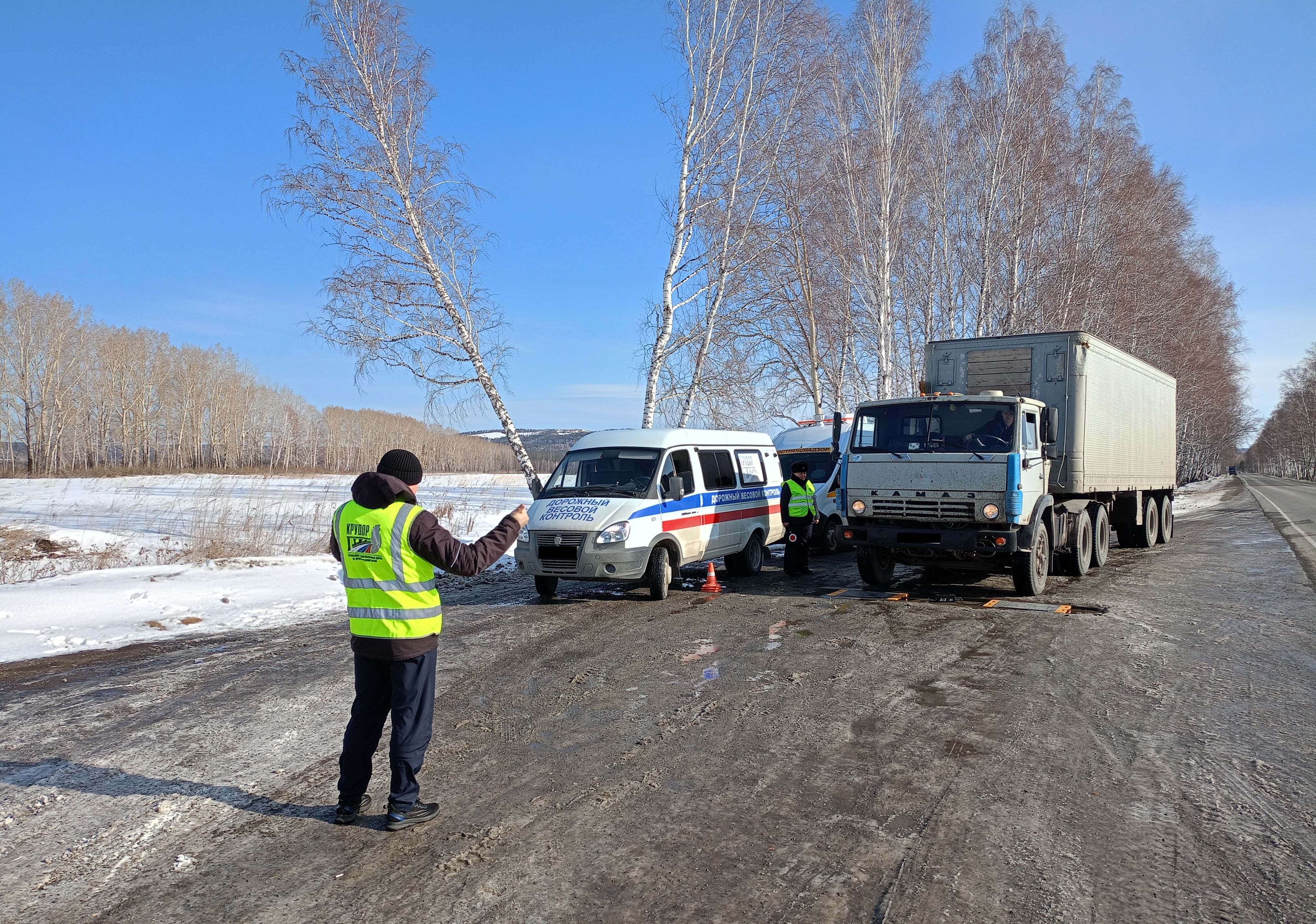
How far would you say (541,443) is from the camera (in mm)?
195125

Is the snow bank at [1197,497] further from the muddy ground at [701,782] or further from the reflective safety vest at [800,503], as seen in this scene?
the muddy ground at [701,782]

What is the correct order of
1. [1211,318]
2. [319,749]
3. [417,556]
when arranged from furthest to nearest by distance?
1. [1211,318]
2. [319,749]
3. [417,556]

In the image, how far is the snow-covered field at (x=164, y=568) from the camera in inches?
361

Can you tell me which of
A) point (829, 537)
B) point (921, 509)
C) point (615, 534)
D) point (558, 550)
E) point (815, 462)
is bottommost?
point (829, 537)

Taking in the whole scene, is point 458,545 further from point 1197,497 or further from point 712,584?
point 1197,497

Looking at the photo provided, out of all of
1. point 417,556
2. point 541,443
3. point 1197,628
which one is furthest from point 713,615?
point 541,443

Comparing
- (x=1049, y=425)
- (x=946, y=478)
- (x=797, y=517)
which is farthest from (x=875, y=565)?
(x=1049, y=425)

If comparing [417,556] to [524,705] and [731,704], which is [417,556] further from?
[731,704]

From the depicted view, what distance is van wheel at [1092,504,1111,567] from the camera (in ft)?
44.0

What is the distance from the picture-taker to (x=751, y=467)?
13352 millimetres

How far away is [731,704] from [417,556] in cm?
287

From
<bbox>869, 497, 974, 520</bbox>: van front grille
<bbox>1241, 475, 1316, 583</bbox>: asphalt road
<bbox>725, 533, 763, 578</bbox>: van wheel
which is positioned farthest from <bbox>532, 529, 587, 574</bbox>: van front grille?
<bbox>1241, 475, 1316, 583</bbox>: asphalt road

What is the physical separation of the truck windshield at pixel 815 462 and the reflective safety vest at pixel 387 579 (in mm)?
13423

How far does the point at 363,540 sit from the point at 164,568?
10372 millimetres
